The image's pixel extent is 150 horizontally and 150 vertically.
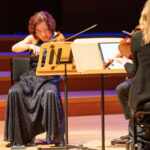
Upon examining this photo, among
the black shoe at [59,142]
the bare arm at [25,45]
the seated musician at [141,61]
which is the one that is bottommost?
the black shoe at [59,142]

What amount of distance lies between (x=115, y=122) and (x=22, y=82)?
1.40m

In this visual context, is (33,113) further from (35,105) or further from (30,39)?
(30,39)

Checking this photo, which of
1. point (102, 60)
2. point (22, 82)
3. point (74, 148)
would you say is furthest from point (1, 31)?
point (102, 60)

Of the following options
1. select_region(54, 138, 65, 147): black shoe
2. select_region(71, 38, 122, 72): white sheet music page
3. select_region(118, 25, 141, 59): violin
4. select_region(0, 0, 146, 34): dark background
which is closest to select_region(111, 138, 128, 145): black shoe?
select_region(54, 138, 65, 147): black shoe

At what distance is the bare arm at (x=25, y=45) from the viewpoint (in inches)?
175

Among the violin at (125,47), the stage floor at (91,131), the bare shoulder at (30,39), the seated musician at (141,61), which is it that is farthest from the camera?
the bare shoulder at (30,39)

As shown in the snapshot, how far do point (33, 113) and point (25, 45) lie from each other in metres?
0.67

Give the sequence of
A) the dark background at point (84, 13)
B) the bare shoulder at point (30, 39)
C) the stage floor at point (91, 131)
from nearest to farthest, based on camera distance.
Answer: the stage floor at point (91, 131)
the bare shoulder at point (30, 39)
the dark background at point (84, 13)

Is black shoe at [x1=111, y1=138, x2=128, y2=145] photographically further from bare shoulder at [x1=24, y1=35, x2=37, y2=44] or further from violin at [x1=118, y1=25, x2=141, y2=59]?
bare shoulder at [x1=24, y1=35, x2=37, y2=44]

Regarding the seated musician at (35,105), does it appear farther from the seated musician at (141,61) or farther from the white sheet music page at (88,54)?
the seated musician at (141,61)

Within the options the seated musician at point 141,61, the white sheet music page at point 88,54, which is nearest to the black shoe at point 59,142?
the white sheet music page at point 88,54

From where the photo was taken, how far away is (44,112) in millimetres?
4242

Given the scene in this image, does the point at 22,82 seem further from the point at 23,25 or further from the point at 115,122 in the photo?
the point at 23,25

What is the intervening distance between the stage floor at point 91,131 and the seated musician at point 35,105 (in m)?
0.15
